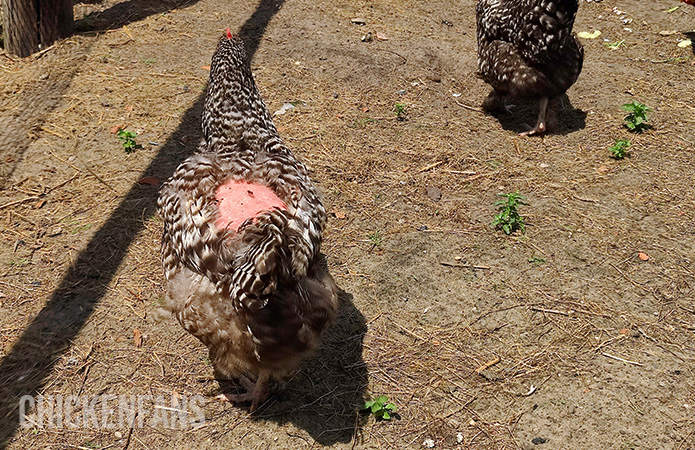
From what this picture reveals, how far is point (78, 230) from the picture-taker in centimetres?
404

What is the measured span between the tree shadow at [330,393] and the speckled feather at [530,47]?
294cm

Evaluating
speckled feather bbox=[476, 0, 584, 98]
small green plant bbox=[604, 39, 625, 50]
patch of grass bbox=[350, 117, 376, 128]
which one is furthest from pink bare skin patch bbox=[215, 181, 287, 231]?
small green plant bbox=[604, 39, 625, 50]

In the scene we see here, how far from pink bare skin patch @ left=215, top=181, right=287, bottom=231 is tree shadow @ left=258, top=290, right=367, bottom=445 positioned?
1.08 m

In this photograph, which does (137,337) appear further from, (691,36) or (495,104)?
(691,36)

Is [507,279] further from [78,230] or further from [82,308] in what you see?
[78,230]

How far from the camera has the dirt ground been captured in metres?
2.95

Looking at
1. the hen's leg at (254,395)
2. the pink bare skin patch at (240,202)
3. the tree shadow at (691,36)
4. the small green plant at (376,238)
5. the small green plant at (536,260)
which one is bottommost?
the hen's leg at (254,395)

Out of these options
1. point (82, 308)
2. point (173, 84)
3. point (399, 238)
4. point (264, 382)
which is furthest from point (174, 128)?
point (264, 382)

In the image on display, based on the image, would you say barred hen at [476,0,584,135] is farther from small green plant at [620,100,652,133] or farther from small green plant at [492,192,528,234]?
small green plant at [492,192,528,234]

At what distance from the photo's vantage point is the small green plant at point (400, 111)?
530 cm

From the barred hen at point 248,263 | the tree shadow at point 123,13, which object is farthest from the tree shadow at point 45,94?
the barred hen at point 248,263

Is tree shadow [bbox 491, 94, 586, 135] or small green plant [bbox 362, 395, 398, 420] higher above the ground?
tree shadow [bbox 491, 94, 586, 135]

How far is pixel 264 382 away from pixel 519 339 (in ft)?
5.14

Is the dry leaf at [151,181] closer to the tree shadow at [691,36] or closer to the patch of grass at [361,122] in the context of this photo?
the patch of grass at [361,122]
